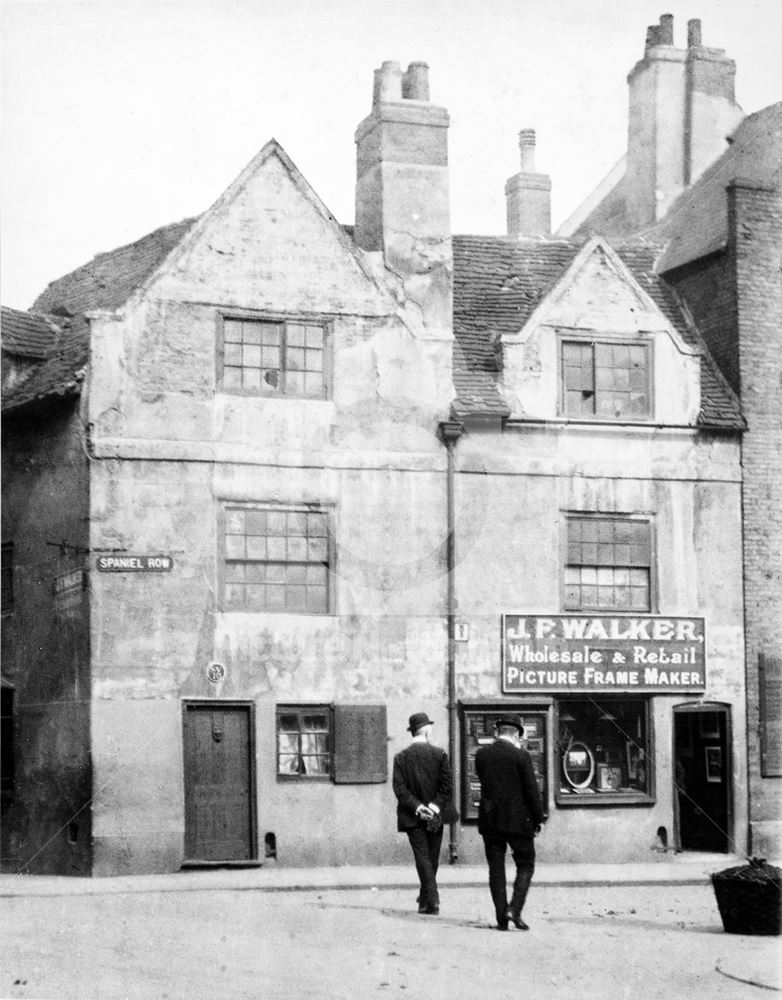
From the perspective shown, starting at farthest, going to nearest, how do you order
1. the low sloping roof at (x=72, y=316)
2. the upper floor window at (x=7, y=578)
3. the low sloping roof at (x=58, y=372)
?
1. the upper floor window at (x=7, y=578)
2. the low sloping roof at (x=72, y=316)
3. the low sloping roof at (x=58, y=372)

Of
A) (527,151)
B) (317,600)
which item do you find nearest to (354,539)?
(317,600)

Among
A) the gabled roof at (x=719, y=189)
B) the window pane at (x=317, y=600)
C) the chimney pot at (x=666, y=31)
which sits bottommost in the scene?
the window pane at (x=317, y=600)

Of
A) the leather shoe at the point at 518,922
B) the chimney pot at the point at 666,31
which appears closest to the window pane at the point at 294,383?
the leather shoe at the point at 518,922

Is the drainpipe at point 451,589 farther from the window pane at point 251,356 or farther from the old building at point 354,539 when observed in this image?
the window pane at point 251,356

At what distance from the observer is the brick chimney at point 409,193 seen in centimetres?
2700

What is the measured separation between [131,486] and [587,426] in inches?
260

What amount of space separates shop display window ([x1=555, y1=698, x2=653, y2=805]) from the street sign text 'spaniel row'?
595 centimetres

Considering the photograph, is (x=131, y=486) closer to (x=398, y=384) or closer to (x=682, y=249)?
(x=398, y=384)

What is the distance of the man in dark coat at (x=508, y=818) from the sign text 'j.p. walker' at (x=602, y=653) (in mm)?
8883

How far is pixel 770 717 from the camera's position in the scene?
27328mm

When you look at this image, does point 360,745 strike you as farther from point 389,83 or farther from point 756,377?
point 389,83

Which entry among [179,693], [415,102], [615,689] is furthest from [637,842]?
[415,102]

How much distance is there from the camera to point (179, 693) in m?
24.8

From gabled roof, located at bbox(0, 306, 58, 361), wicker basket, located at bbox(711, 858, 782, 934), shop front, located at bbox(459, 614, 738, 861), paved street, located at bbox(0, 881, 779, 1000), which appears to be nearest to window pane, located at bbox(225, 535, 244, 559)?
shop front, located at bbox(459, 614, 738, 861)
